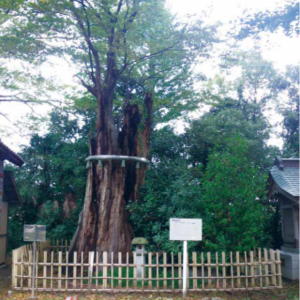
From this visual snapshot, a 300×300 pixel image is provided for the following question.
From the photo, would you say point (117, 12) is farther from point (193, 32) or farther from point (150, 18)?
point (193, 32)

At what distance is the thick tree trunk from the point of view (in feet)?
40.7

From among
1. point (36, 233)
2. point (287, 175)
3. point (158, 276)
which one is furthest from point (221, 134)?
point (36, 233)

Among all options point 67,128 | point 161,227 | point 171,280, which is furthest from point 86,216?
point 67,128

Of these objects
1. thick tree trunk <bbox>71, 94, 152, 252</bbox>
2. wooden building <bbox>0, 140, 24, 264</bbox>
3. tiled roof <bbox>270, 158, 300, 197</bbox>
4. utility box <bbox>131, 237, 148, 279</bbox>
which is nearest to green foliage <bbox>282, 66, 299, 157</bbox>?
tiled roof <bbox>270, 158, 300, 197</bbox>

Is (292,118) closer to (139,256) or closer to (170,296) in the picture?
(139,256)

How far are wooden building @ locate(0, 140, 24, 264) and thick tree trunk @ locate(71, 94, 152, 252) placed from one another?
12.7 ft

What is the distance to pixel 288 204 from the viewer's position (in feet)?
42.2

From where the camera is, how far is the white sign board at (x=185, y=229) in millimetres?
9219

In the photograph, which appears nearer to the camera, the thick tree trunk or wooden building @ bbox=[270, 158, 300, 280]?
wooden building @ bbox=[270, 158, 300, 280]

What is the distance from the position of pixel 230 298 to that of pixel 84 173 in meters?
10.6

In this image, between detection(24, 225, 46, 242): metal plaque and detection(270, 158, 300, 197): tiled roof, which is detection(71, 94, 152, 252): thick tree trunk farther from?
detection(270, 158, 300, 197): tiled roof

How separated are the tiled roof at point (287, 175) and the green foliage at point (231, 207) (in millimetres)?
1919

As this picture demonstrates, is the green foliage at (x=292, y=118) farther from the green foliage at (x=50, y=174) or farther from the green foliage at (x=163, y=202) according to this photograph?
the green foliage at (x=50, y=174)

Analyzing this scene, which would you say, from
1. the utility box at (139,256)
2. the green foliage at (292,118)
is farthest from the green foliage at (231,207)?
the green foliage at (292,118)
